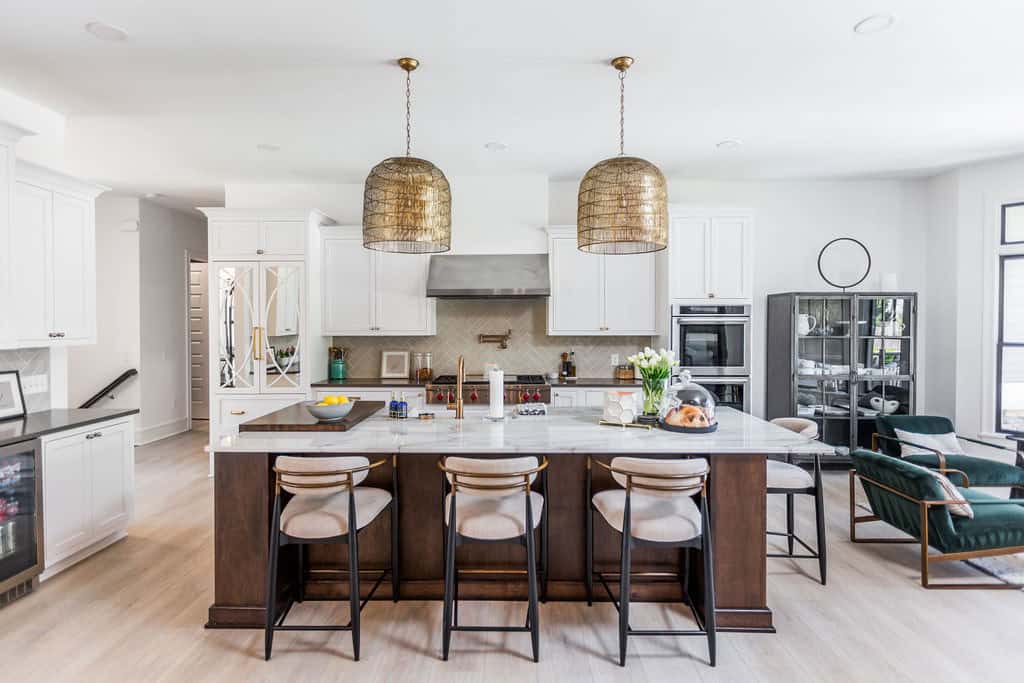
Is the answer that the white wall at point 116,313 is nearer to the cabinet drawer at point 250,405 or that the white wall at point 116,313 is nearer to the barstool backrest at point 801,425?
the cabinet drawer at point 250,405

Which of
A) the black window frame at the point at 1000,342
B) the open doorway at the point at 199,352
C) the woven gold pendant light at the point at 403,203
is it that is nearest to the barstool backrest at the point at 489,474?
A: the woven gold pendant light at the point at 403,203

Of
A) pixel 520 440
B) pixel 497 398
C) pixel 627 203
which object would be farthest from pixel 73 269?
pixel 627 203

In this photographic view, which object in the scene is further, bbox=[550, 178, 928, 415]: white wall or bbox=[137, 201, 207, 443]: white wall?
bbox=[137, 201, 207, 443]: white wall

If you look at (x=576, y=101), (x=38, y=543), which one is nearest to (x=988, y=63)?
(x=576, y=101)

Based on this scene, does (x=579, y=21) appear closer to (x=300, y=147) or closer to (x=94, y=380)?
(x=300, y=147)

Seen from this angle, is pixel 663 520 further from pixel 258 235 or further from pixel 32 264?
pixel 258 235

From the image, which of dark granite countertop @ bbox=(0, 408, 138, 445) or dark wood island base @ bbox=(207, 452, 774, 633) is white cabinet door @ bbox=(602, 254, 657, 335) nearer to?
dark wood island base @ bbox=(207, 452, 774, 633)

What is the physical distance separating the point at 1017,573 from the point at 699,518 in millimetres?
2358

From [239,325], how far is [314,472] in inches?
138

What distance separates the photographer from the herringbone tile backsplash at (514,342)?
5984 mm

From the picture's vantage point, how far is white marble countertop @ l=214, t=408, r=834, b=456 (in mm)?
2609

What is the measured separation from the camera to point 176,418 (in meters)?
7.38

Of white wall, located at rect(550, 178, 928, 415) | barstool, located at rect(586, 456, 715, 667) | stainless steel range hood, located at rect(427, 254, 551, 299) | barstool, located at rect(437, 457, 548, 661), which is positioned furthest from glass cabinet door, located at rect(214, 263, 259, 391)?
barstool, located at rect(586, 456, 715, 667)

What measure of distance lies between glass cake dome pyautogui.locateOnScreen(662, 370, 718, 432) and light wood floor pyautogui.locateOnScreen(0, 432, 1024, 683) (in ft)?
3.14
